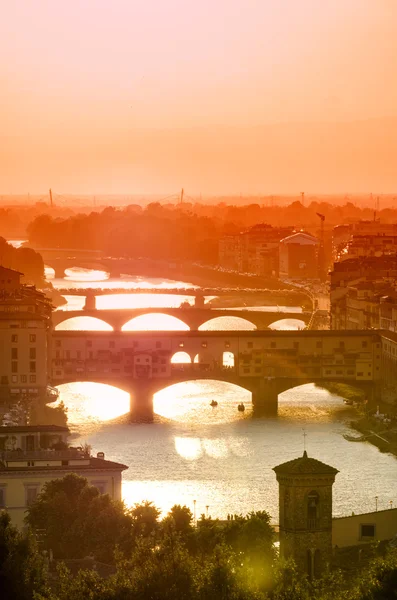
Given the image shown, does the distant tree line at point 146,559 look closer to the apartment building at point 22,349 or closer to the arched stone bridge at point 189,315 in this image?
the apartment building at point 22,349

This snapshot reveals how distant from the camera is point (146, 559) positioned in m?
16.2

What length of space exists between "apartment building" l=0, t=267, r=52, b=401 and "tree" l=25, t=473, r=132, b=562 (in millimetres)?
12690

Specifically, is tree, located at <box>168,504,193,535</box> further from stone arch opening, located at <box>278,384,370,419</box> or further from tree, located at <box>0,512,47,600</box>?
stone arch opening, located at <box>278,384,370,419</box>

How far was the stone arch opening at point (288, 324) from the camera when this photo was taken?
1945 inches

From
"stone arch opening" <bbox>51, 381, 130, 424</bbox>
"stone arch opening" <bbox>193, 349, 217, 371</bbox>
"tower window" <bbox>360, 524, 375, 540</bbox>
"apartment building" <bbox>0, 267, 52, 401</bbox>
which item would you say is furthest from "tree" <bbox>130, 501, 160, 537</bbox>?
"stone arch opening" <bbox>193, 349, 217, 371</bbox>

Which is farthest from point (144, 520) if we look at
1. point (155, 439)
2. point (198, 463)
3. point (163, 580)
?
point (155, 439)

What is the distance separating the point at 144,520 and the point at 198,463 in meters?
8.76

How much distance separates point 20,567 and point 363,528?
415 cm

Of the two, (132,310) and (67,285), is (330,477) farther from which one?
(67,285)

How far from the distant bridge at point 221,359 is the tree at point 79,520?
14.6m

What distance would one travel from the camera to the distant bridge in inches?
1423

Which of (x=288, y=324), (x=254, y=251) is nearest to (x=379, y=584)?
(x=288, y=324)

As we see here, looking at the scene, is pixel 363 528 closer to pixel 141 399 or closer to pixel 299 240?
pixel 141 399

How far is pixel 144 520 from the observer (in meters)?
20.0
